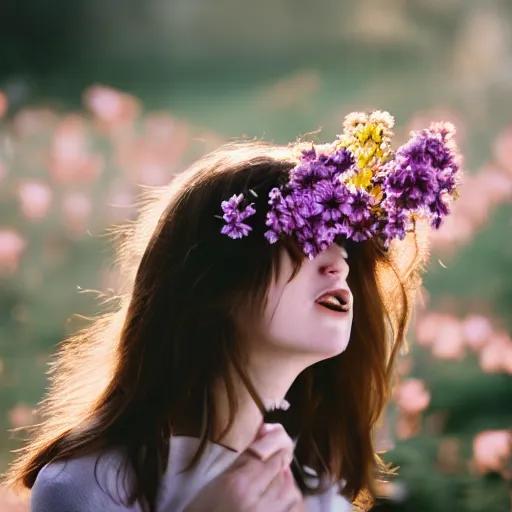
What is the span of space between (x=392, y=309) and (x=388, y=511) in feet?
2.57

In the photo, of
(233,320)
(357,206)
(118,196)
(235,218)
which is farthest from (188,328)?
(118,196)

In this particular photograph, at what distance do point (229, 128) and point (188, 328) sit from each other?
1.02 metres

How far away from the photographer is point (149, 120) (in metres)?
2.32

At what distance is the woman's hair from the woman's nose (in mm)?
42

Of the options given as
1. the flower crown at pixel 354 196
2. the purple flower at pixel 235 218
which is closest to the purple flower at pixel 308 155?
the flower crown at pixel 354 196

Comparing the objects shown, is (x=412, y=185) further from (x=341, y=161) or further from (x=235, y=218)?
(x=235, y=218)

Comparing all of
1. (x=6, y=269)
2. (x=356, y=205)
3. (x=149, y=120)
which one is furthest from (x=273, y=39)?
(x=356, y=205)

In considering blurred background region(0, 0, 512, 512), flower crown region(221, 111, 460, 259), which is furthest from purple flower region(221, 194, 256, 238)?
blurred background region(0, 0, 512, 512)

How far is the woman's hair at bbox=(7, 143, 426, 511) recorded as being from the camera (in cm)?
137

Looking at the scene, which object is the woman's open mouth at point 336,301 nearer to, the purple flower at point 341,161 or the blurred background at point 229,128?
the purple flower at point 341,161

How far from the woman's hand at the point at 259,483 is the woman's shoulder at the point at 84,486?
0.34ft

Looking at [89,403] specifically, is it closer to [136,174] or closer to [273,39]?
[136,174]

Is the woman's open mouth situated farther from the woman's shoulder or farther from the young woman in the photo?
the woman's shoulder

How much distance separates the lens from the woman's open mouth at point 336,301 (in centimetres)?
140
